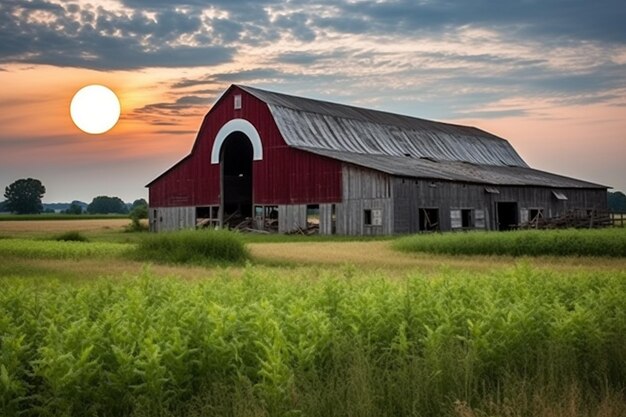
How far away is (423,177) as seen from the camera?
48.6 metres

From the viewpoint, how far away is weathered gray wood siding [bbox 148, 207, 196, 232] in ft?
197

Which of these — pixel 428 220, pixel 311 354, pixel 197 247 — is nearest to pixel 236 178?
pixel 428 220

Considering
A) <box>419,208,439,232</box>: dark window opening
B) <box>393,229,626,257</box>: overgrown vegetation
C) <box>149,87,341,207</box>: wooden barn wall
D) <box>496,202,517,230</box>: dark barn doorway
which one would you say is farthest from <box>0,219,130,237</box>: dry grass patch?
<box>496,202,517,230</box>: dark barn doorway

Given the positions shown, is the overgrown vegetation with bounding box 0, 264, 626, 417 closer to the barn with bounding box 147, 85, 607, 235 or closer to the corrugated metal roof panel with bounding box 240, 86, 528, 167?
the barn with bounding box 147, 85, 607, 235

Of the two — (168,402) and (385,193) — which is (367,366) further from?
(385,193)

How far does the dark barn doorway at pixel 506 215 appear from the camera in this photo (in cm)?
5925

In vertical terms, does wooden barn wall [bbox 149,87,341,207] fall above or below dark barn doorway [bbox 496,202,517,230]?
above

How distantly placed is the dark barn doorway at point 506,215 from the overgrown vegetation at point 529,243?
23.9 metres

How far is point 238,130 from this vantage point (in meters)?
57.0

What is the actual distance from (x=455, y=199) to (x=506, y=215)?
10.4 m

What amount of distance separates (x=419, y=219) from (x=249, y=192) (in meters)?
18.5

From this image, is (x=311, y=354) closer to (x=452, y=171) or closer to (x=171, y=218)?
(x=452, y=171)

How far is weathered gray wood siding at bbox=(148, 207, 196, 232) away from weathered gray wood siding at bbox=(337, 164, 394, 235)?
1510 cm

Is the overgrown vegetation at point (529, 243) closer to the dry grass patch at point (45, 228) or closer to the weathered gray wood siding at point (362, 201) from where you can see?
the weathered gray wood siding at point (362, 201)
